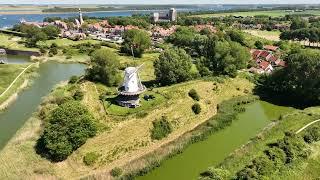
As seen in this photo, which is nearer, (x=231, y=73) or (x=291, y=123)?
(x=291, y=123)

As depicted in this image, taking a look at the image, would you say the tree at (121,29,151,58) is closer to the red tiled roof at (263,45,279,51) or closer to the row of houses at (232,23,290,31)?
the red tiled roof at (263,45,279,51)

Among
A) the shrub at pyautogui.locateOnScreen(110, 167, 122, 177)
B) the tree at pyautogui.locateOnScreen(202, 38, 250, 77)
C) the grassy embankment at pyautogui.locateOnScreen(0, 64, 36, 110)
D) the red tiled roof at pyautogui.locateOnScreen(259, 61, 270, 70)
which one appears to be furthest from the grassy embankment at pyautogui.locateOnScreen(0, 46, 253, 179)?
the red tiled roof at pyautogui.locateOnScreen(259, 61, 270, 70)

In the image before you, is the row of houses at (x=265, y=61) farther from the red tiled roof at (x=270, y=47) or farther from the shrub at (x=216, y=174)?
the shrub at (x=216, y=174)

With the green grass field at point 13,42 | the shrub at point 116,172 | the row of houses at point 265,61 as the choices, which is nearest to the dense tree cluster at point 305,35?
the row of houses at point 265,61

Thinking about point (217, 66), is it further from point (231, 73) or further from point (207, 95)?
point (207, 95)

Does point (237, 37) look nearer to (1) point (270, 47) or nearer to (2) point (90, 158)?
(1) point (270, 47)

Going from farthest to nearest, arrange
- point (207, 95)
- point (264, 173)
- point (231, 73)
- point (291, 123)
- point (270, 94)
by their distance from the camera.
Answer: point (231, 73) < point (270, 94) < point (207, 95) < point (291, 123) < point (264, 173)

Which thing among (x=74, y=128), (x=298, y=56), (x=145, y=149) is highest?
(x=298, y=56)

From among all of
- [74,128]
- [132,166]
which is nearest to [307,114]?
[132,166]
